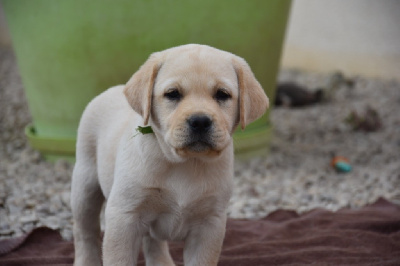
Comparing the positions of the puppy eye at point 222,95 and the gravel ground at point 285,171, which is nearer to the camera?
the puppy eye at point 222,95

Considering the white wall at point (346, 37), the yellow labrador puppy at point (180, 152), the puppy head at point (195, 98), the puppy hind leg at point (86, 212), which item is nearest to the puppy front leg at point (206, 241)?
the yellow labrador puppy at point (180, 152)

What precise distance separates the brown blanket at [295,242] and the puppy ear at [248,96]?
138 cm

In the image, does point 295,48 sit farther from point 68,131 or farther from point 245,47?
point 68,131

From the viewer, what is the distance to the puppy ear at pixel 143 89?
2715mm

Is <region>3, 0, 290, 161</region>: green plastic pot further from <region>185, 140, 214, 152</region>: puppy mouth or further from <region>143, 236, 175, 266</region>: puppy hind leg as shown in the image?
<region>185, 140, 214, 152</region>: puppy mouth

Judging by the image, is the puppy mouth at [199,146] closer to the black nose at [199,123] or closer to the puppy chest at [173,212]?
the black nose at [199,123]

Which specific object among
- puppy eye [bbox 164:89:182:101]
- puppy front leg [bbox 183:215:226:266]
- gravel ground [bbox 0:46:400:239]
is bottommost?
gravel ground [bbox 0:46:400:239]

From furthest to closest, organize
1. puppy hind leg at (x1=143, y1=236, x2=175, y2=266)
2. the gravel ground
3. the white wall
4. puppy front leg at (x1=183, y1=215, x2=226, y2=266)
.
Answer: the white wall
the gravel ground
puppy hind leg at (x1=143, y1=236, x2=175, y2=266)
puppy front leg at (x1=183, y1=215, x2=226, y2=266)

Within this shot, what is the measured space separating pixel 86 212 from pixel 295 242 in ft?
5.43

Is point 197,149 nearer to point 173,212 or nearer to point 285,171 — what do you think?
point 173,212

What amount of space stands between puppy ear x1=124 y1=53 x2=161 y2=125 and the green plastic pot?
101 inches

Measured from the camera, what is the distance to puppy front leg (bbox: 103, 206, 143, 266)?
2.82 metres

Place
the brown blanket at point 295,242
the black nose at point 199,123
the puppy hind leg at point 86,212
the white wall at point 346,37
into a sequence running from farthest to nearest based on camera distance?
the white wall at point 346,37 → the brown blanket at point 295,242 → the puppy hind leg at point 86,212 → the black nose at point 199,123

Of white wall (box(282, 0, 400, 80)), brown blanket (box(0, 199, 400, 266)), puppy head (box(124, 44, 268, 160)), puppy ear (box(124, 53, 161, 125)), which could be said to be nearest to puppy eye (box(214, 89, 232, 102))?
→ puppy head (box(124, 44, 268, 160))
